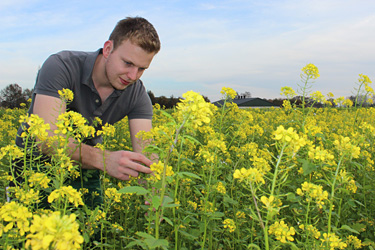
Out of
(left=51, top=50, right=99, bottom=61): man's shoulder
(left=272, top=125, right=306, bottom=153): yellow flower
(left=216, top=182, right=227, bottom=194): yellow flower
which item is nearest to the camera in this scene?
(left=272, top=125, right=306, bottom=153): yellow flower

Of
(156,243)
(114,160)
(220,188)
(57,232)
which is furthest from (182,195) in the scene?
(57,232)

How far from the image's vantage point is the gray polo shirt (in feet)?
10.9

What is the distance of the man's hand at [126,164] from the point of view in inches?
97.3

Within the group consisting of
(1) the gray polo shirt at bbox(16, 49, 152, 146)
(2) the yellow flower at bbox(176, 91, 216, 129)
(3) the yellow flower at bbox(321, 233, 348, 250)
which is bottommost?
(3) the yellow flower at bbox(321, 233, 348, 250)

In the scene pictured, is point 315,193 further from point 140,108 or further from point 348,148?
point 140,108

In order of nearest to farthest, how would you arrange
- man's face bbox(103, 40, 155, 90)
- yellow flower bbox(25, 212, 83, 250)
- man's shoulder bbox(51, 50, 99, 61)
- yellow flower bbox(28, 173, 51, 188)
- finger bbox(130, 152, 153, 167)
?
yellow flower bbox(25, 212, 83, 250)
yellow flower bbox(28, 173, 51, 188)
finger bbox(130, 152, 153, 167)
man's face bbox(103, 40, 155, 90)
man's shoulder bbox(51, 50, 99, 61)

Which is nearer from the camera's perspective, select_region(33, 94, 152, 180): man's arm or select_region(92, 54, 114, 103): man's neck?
select_region(33, 94, 152, 180): man's arm

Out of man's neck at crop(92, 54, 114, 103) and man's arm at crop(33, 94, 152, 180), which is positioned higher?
man's neck at crop(92, 54, 114, 103)

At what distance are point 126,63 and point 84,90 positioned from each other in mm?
684

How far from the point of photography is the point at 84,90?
3.75 meters

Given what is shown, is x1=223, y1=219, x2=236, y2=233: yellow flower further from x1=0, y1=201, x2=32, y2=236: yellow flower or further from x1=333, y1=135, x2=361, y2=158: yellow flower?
x1=0, y1=201, x2=32, y2=236: yellow flower

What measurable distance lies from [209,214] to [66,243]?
1306mm

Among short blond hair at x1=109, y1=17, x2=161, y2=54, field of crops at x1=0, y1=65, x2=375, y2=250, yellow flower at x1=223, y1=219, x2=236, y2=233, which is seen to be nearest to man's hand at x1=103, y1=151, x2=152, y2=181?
field of crops at x1=0, y1=65, x2=375, y2=250

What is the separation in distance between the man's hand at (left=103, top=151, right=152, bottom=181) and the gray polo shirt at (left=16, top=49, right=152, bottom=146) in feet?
2.56
